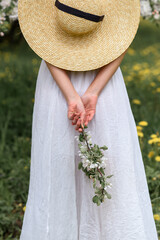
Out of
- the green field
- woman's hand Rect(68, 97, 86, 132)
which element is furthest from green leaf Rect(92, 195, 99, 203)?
the green field

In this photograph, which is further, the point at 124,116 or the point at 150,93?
the point at 150,93

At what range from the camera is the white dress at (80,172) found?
6.84 ft

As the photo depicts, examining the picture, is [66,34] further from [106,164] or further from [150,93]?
[150,93]

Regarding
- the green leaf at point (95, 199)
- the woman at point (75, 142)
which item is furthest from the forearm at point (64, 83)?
the green leaf at point (95, 199)

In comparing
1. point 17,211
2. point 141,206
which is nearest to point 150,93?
point 17,211

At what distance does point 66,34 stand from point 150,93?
2.91 meters

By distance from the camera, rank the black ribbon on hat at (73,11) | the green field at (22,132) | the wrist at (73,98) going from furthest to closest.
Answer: the green field at (22,132) → the wrist at (73,98) → the black ribbon on hat at (73,11)

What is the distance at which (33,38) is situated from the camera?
2.05 meters

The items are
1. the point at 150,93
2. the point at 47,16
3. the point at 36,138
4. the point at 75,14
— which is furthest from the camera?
the point at 150,93

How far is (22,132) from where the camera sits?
4.20 meters

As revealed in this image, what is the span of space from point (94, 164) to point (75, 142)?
0.80ft

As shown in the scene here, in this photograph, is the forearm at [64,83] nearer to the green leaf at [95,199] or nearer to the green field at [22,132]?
the green leaf at [95,199]

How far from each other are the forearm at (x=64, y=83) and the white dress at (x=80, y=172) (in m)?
0.08

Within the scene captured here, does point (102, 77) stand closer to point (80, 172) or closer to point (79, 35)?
point (79, 35)
